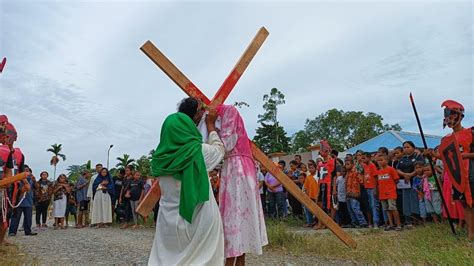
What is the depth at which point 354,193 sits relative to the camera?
9.68 metres

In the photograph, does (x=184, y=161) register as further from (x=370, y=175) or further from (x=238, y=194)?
(x=370, y=175)

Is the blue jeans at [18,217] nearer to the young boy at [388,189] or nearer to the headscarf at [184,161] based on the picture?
the headscarf at [184,161]

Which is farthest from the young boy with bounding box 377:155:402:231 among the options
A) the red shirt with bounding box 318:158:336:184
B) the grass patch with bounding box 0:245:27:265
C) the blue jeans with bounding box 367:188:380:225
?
the grass patch with bounding box 0:245:27:265

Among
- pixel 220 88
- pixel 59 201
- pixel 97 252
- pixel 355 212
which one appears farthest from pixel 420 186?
pixel 59 201

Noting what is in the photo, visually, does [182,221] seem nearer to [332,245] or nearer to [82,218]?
[332,245]

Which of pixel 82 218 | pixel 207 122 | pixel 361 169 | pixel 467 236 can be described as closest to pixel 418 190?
pixel 361 169

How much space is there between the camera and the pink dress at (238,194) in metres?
4.22

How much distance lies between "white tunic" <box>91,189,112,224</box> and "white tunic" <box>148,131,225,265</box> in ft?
33.6

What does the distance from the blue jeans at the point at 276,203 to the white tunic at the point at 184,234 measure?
26.9 ft

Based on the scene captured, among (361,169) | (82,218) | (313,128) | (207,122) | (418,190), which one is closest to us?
(207,122)

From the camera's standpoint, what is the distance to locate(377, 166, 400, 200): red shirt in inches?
347

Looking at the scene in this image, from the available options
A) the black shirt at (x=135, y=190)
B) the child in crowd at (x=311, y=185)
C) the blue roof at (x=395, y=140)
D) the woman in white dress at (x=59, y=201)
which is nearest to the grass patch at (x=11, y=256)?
the black shirt at (x=135, y=190)

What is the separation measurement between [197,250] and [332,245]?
3.41 metres

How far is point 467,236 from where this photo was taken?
6.10 meters
